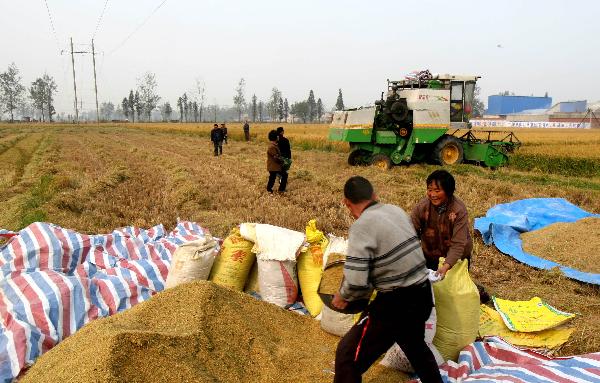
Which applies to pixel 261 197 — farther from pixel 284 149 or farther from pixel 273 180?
pixel 284 149

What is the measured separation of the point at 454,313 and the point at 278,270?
4.95 feet

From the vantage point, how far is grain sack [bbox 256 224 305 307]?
3.81 metres

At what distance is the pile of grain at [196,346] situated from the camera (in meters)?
2.40

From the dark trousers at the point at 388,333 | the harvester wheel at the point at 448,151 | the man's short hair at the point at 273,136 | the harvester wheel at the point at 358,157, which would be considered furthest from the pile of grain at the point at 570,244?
the harvester wheel at the point at 358,157

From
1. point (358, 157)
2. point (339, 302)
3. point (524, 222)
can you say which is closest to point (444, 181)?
point (339, 302)

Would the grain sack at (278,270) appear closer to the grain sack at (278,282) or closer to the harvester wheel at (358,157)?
the grain sack at (278,282)

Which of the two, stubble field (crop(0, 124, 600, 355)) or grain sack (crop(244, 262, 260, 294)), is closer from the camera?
grain sack (crop(244, 262, 260, 294))

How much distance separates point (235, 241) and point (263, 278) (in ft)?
1.47

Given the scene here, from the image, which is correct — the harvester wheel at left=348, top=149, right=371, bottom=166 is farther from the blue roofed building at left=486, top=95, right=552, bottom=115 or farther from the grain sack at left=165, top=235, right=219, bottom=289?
the blue roofed building at left=486, top=95, right=552, bottom=115

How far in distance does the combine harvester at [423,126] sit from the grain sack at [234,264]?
902 cm

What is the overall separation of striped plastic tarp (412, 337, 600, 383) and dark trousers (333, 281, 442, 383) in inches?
18.0

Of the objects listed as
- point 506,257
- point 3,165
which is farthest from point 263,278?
point 3,165

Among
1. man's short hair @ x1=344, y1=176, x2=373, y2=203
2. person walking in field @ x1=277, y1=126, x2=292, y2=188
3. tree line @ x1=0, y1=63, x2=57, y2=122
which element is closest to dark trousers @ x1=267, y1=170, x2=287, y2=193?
person walking in field @ x1=277, y1=126, x2=292, y2=188

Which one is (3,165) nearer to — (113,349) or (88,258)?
(88,258)
